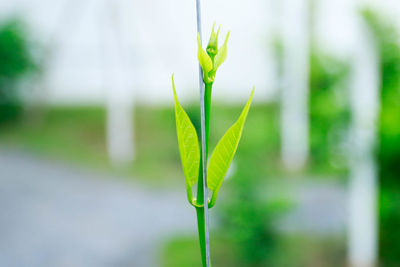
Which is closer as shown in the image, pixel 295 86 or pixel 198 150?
pixel 198 150

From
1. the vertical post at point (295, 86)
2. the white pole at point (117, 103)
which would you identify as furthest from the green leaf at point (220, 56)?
the white pole at point (117, 103)

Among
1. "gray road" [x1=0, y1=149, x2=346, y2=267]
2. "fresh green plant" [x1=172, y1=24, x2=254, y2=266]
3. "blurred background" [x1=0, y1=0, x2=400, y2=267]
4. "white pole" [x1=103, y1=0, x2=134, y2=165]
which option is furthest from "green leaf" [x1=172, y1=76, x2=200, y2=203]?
"white pole" [x1=103, y1=0, x2=134, y2=165]

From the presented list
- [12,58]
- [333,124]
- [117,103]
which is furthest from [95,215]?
[12,58]

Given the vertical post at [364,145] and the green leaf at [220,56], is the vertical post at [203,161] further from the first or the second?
the vertical post at [364,145]

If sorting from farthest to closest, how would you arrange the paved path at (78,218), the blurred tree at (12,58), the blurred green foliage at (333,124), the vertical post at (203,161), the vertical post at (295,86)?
the blurred tree at (12,58) → the vertical post at (295,86) → the paved path at (78,218) → the blurred green foliage at (333,124) → the vertical post at (203,161)

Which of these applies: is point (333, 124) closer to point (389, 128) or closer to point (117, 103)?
point (389, 128)
